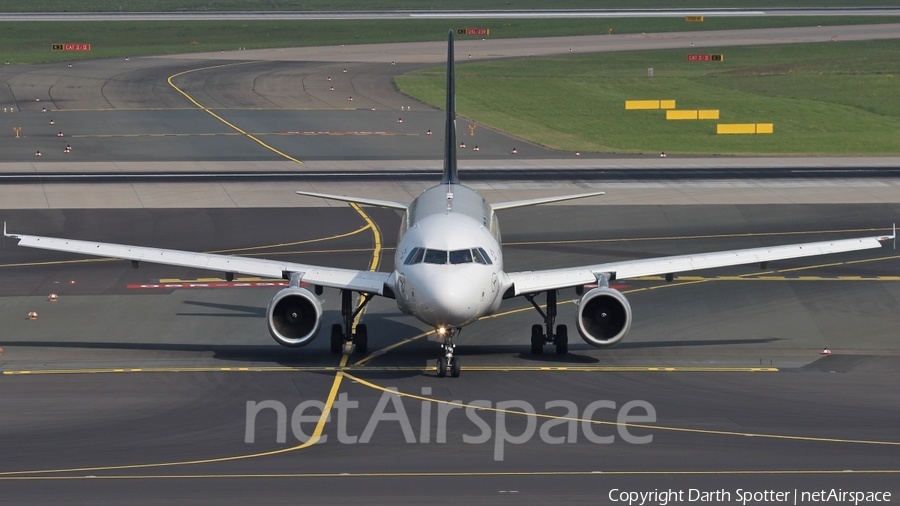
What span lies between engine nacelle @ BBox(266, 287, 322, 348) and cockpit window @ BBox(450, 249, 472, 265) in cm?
394

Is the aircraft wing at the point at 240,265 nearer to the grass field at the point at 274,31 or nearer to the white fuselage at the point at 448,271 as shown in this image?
the white fuselage at the point at 448,271

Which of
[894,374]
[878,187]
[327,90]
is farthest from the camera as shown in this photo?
[327,90]

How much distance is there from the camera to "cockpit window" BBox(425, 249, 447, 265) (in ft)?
104

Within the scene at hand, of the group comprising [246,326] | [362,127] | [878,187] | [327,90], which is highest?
[327,90]

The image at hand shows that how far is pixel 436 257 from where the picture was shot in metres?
31.8

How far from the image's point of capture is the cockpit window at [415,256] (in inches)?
1256

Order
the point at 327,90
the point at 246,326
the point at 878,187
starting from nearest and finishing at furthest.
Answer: the point at 246,326, the point at 878,187, the point at 327,90

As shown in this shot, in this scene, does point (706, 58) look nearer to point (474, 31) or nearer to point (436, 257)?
point (474, 31)

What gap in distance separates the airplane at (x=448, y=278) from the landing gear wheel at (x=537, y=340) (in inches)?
1.1

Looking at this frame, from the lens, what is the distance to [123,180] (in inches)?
2648

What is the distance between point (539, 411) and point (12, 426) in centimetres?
1177

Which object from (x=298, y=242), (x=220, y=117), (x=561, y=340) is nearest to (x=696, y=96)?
(x=220, y=117)

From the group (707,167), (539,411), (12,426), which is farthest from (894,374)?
(707,167)

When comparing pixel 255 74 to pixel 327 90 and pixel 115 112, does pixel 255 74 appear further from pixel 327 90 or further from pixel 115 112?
pixel 115 112
